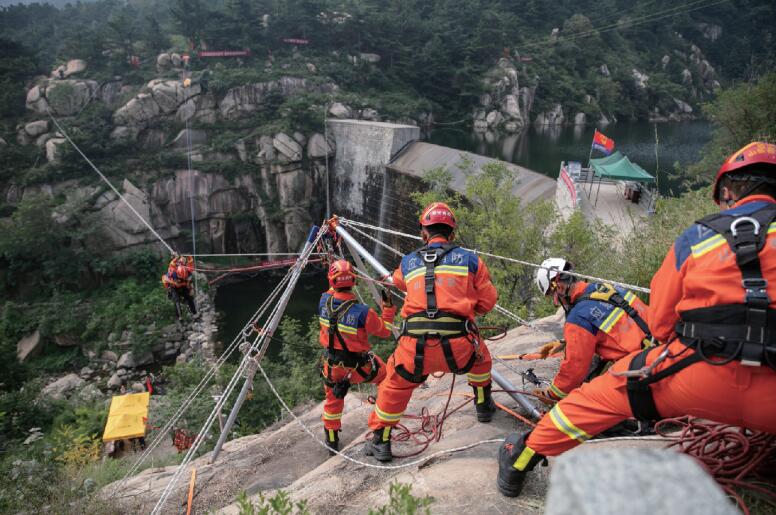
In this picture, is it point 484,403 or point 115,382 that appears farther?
point 115,382

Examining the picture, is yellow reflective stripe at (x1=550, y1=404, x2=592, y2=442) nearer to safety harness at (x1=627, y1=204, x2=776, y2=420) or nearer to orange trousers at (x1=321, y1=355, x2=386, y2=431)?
safety harness at (x1=627, y1=204, x2=776, y2=420)

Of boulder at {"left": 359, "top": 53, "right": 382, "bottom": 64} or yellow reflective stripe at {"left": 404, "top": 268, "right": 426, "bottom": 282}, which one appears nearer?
yellow reflective stripe at {"left": 404, "top": 268, "right": 426, "bottom": 282}

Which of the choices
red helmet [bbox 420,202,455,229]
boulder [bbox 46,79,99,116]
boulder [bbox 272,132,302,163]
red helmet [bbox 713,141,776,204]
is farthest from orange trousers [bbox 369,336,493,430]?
boulder [bbox 46,79,99,116]

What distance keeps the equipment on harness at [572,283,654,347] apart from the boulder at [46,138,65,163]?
28.6 meters

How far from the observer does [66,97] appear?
27.3 meters

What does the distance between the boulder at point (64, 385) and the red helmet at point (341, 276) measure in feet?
54.4

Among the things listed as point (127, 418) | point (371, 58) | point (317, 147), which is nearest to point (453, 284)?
point (127, 418)

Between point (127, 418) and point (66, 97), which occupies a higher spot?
point (66, 97)

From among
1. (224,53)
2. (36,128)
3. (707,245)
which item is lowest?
(36,128)

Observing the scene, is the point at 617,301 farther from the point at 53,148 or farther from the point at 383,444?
the point at 53,148

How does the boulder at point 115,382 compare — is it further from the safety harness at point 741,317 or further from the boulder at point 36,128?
the safety harness at point 741,317

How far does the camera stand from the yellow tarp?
11.4 m

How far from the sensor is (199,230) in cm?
2662

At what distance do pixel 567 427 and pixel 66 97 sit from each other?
1310 inches
